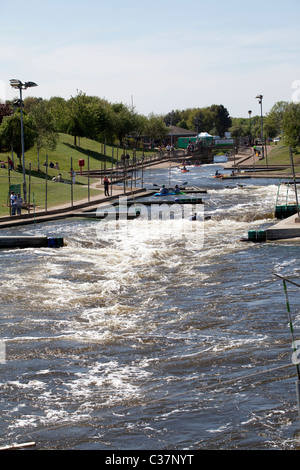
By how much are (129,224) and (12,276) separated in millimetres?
15761

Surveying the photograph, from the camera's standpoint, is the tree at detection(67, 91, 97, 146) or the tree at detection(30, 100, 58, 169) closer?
the tree at detection(30, 100, 58, 169)

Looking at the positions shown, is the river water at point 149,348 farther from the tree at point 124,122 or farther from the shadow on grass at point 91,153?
the tree at point 124,122

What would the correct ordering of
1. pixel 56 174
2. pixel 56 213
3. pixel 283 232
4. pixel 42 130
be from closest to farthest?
pixel 283 232 → pixel 56 213 → pixel 56 174 → pixel 42 130

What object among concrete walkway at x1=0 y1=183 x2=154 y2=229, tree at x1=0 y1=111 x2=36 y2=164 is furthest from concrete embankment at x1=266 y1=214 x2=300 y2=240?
tree at x1=0 y1=111 x2=36 y2=164

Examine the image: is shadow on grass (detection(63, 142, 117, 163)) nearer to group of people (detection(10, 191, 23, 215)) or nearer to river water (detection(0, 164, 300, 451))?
group of people (detection(10, 191, 23, 215))

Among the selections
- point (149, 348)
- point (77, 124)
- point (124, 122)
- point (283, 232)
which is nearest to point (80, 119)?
point (77, 124)

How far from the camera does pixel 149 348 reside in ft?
59.5

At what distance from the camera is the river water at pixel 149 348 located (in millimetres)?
13469

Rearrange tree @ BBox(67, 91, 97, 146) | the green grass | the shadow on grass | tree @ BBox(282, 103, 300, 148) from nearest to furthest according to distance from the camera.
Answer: the green grass
tree @ BBox(282, 103, 300, 148)
the shadow on grass
tree @ BBox(67, 91, 97, 146)

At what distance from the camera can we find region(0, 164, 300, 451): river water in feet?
44.2

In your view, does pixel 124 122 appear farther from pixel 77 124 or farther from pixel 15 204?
pixel 15 204

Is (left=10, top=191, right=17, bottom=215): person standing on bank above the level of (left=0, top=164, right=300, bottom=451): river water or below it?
above

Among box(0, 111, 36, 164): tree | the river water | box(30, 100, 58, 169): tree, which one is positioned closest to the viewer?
the river water
